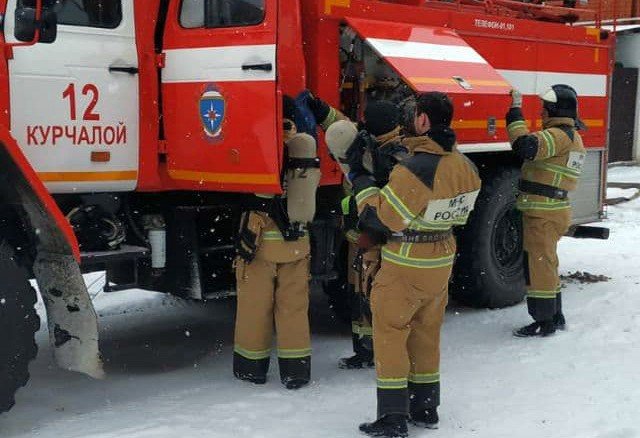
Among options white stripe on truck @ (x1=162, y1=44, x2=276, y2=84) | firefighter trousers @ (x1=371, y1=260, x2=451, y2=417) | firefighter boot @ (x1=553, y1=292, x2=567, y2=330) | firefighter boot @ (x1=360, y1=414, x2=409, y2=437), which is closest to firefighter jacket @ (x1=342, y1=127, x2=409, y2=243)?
firefighter trousers @ (x1=371, y1=260, x2=451, y2=417)

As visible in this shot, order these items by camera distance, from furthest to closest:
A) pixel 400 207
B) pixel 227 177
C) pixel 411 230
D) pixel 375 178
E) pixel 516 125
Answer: pixel 516 125 < pixel 227 177 < pixel 375 178 < pixel 411 230 < pixel 400 207

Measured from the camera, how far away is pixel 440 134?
Result: 4.06 m

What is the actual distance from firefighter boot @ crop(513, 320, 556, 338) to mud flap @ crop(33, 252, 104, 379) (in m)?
3.02

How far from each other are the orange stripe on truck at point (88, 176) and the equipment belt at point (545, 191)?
2697mm

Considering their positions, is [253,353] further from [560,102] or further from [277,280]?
[560,102]

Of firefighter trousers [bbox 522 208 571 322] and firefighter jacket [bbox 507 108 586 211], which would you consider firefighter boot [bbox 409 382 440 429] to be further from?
firefighter jacket [bbox 507 108 586 211]

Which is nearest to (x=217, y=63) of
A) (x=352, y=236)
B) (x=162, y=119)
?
(x=162, y=119)

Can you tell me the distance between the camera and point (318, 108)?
4.83 metres

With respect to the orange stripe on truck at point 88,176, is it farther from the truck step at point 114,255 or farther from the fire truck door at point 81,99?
the truck step at point 114,255

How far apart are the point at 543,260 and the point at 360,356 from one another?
1.54 metres

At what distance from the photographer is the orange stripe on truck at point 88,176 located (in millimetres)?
4574

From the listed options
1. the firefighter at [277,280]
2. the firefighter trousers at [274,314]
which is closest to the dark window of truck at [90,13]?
the firefighter at [277,280]

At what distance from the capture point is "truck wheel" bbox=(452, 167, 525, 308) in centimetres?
644

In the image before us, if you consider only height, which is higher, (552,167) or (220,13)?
(220,13)
